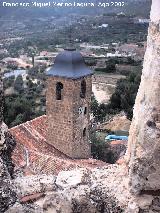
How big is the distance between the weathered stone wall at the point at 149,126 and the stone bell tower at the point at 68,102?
12.2 metres

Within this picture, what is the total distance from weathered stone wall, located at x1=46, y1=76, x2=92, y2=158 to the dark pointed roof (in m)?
0.25

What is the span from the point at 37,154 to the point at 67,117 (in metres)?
2.63

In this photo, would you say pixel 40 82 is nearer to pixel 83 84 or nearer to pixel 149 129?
pixel 83 84

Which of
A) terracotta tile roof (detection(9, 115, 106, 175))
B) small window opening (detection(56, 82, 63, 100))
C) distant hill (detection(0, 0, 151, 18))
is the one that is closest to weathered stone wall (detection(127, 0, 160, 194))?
terracotta tile roof (detection(9, 115, 106, 175))

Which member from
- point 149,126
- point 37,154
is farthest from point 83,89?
point 149,126

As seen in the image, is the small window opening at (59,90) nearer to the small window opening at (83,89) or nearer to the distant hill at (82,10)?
the small window opening at (83,89)

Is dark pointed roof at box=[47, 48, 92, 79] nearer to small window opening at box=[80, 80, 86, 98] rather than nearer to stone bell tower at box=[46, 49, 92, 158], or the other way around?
stone bell tower at box=[46, 49, 92, 158]

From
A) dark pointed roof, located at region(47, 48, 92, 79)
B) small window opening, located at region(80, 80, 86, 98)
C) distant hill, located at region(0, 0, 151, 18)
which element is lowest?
distant hill, located at region(0, 0, 151, 18)

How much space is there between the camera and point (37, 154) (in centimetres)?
1446

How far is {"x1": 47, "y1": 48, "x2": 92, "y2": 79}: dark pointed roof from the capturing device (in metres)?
16.5

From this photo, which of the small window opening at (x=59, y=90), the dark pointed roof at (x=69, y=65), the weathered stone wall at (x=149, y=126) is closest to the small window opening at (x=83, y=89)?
the dark pointed roof at (x=69, y=65)

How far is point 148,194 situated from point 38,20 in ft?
242

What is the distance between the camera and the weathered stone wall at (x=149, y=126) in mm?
3916

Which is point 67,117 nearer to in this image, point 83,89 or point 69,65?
point 83,89
